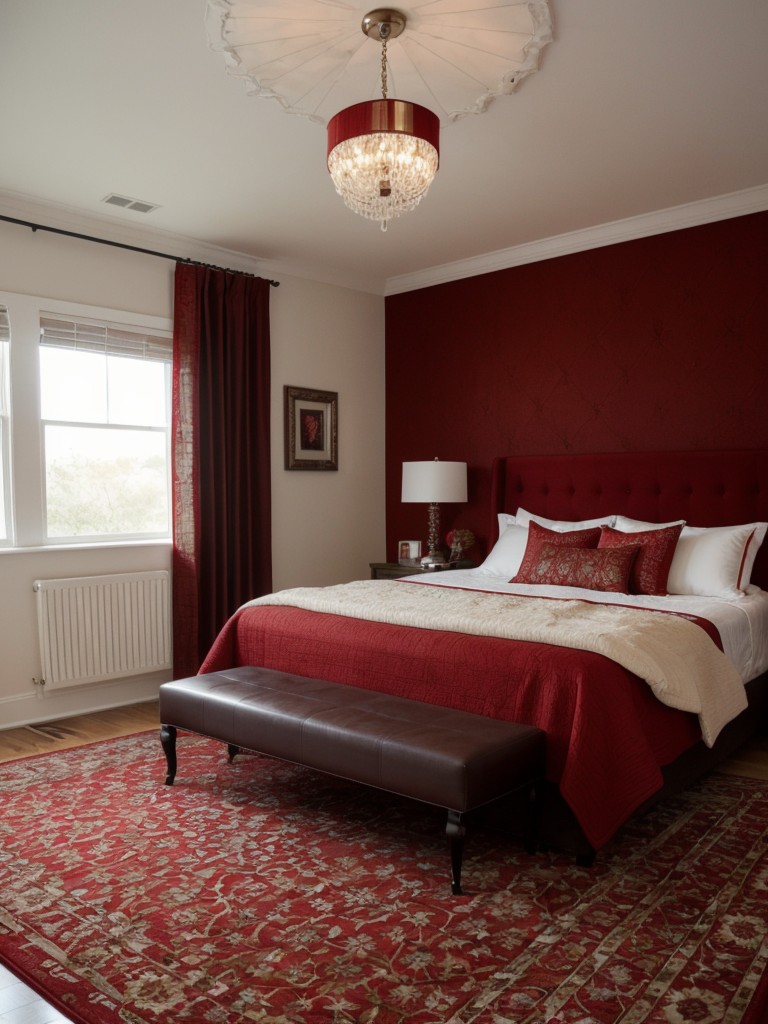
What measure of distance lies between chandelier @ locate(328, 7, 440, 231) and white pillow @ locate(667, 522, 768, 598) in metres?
Answer: 2.25

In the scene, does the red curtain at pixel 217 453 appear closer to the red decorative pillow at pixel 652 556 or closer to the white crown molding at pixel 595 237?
the white crown molding at pixel 595 237

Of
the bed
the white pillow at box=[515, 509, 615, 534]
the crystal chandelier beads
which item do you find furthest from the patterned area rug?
the crystal chandelier beads

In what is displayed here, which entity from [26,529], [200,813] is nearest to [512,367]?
[26,529]

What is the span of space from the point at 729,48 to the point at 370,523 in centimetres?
395

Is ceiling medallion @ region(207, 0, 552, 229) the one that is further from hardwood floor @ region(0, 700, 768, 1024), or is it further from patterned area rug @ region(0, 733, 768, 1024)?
hardwood floor @ region(0, 700, 768, 1024)

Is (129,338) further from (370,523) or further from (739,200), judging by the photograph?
(739,200)

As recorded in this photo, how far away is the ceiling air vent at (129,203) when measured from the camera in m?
4.20

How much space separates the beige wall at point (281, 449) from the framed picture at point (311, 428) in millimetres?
63

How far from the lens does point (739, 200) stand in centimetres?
421

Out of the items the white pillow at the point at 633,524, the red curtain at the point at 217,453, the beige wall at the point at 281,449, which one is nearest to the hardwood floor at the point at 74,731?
the beige wall at the point at 281,449

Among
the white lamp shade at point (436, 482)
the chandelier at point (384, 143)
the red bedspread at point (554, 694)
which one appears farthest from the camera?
the white lamp shade at point (436, 482)

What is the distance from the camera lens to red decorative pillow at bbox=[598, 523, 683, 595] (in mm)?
3861

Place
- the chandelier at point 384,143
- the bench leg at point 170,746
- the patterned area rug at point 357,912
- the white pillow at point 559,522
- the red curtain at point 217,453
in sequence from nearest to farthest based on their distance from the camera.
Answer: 1. the patterned area rug at point 357,912
2. the chandelier at point 384,143
3. the bench leg at point 170,746
4. the white pillow at point 559,522
5. the red curtain at point 217,453

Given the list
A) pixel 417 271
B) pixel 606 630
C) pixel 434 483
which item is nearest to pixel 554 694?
pixel 606 630
